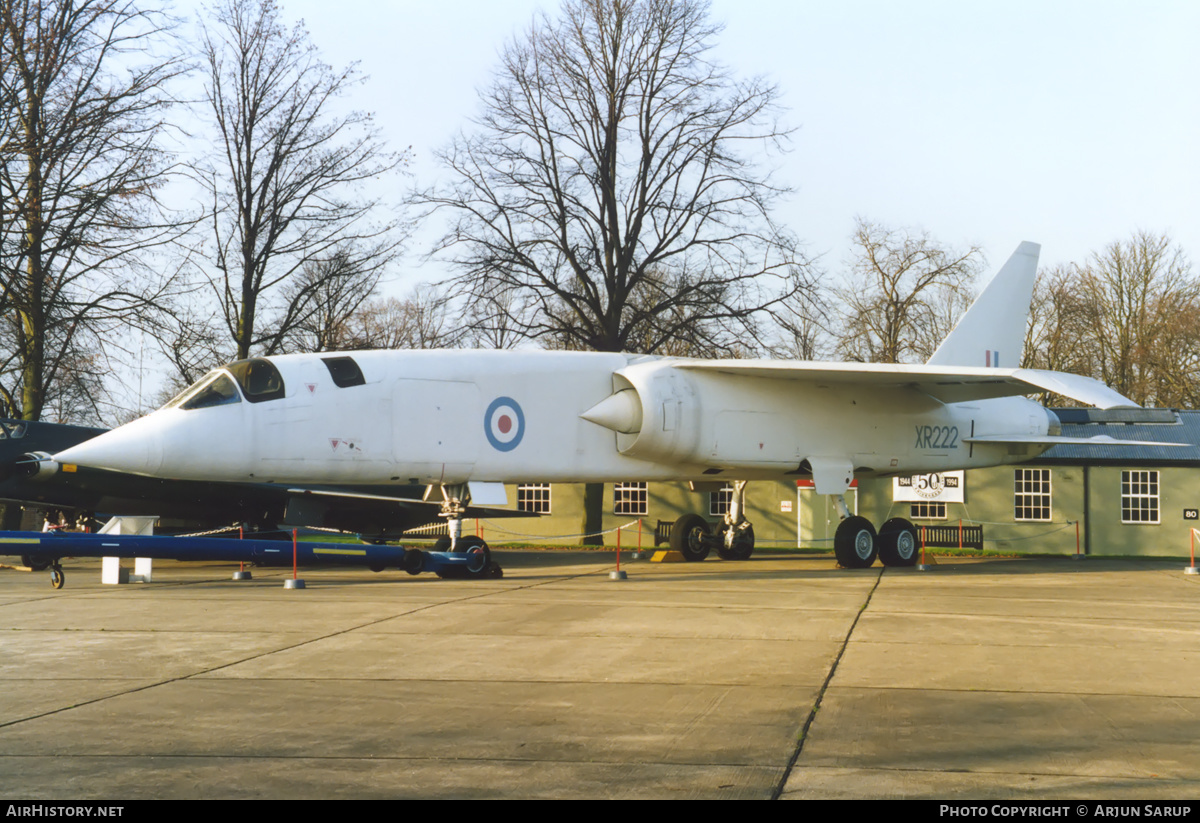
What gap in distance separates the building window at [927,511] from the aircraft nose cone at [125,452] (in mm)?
19660

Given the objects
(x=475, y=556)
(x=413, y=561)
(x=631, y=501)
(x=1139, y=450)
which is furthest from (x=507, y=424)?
(x=1139, y=450)

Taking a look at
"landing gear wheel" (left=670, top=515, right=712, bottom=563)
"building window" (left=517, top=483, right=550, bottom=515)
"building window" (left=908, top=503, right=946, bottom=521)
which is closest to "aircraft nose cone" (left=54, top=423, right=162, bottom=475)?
"landing gear wheel" (left=670, top=515, right=712, bottom=563)

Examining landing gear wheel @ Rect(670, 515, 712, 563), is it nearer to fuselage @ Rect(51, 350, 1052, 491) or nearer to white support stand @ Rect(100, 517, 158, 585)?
fuselage @ Rect(51, 350, 1052, 491)

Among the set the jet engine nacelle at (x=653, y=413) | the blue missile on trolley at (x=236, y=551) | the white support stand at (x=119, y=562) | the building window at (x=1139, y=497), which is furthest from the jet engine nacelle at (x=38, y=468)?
the building window at (x=1139, y=497)

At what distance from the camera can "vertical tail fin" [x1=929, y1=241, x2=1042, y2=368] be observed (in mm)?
19625

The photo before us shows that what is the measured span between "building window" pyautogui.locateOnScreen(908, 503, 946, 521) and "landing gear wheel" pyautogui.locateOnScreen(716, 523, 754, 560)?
8.31 meters

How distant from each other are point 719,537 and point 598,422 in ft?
19.2

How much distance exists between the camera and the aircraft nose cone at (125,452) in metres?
12.3

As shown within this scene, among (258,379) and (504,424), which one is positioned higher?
(258,379)

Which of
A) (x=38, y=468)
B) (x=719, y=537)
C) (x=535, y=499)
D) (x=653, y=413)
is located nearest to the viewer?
(x=653, y=413)

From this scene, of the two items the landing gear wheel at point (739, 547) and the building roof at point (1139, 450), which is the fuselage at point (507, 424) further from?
the building roof at point (1139, 450)

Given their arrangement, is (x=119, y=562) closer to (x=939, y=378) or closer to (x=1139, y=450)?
(x=939, y=378)

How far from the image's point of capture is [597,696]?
21.6 feet

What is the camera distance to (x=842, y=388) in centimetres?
1742
